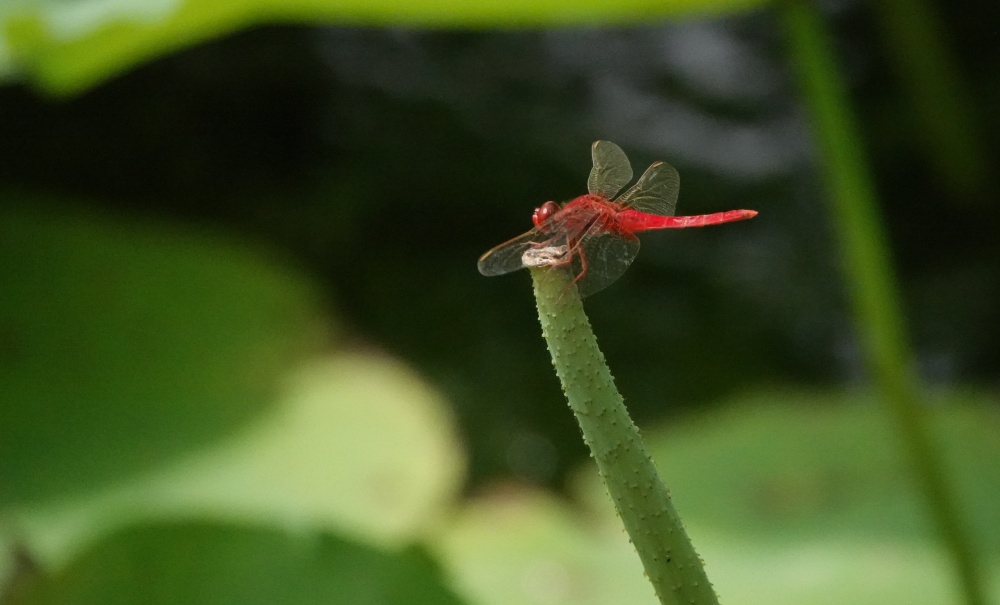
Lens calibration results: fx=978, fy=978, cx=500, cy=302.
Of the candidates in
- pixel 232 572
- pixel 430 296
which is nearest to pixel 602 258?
pixel 232 572

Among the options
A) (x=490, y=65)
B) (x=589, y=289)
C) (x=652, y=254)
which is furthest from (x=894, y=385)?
(x=490, y=65)

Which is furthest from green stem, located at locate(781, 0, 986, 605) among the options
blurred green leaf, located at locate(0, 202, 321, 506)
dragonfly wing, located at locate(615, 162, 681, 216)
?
blurred green leaf, located at locate(0, 202, 321, 506)

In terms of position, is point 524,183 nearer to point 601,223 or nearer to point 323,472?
point 323,472

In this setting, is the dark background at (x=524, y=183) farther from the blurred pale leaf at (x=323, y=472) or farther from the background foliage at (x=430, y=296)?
the blurred pale leaf at (x=323, y=472)

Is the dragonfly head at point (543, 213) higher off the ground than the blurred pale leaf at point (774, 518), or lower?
lower

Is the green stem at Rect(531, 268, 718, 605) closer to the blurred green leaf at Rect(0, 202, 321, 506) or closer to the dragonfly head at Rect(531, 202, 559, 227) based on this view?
the dragonfly head at Rect(531, 202, 559, 227)

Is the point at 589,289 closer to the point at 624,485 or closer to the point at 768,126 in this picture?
the point at 624,485

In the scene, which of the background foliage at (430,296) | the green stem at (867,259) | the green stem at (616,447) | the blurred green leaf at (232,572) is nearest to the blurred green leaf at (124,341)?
the background foliage at (430,296)
